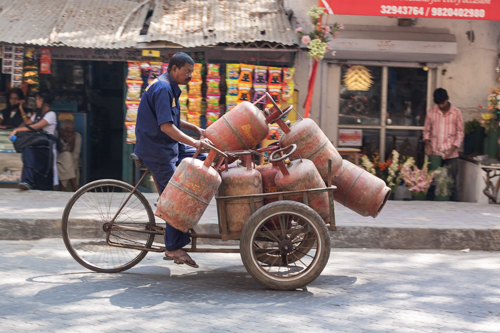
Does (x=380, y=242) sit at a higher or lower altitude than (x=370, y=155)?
lower

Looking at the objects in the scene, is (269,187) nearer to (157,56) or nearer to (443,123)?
(157,56)

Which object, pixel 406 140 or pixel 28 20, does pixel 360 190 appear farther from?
pixel 28 20

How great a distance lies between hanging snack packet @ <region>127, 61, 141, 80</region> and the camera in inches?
349

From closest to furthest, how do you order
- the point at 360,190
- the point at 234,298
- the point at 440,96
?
the point at 234,298
the point at 360,190
the point at 440,96

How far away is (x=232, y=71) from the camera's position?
8922mm

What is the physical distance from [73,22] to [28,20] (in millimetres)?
702

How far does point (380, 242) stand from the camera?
6.55 metres

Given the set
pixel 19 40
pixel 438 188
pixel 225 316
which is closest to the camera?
pixel 225 316

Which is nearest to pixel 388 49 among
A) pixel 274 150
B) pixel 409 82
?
pixel 409 82

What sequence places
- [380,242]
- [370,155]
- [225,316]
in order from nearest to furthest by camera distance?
1. [225,316]
2. [380,242]
3. [370,155]

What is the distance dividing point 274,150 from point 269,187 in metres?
0.31

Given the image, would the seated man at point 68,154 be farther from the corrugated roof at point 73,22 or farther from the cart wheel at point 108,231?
the cart wheel at point 108,231

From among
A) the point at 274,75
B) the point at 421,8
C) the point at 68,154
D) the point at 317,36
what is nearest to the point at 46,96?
the point at 68,154

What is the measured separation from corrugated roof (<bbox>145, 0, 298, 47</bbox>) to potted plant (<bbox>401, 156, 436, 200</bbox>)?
2.71 metres
